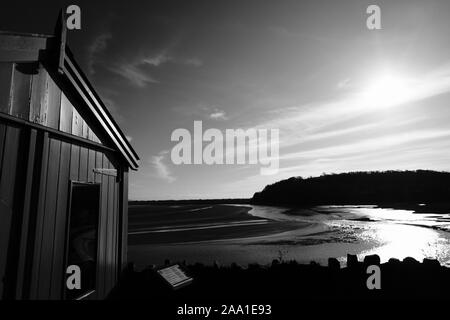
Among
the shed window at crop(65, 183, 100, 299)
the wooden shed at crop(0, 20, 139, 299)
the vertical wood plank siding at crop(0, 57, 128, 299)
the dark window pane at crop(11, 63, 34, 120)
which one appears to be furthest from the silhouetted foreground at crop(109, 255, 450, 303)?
the dark window pane at crop(11, 63, 34, 120)

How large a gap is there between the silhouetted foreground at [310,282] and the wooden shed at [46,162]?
6.30 ft

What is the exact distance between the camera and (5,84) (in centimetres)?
406

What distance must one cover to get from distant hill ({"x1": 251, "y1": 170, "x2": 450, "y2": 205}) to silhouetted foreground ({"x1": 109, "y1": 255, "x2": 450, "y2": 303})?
267 feet

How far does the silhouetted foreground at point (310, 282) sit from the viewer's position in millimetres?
6336

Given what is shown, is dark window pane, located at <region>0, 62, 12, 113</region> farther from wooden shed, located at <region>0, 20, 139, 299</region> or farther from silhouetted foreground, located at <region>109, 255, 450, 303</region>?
silhouetted foreground, located at <region>109, 255, 450, 303</region>

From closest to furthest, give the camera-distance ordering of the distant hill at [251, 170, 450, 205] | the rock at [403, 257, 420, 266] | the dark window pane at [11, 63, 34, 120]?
the dark window pane at [11, 63, 34, 120], the rock at [403, 257, 420, 266], the distant hill at [251, 170, 450, 205]

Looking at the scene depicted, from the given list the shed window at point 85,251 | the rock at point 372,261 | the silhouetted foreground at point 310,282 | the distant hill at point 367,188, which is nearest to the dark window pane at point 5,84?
the shed window at point 85,251

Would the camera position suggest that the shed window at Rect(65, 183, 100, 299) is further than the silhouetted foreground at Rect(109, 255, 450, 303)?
No

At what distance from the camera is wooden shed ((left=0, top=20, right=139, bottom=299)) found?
159 inches

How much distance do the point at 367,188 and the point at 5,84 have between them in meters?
111

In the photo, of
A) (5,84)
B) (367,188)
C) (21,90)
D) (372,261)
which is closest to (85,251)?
(21,90)

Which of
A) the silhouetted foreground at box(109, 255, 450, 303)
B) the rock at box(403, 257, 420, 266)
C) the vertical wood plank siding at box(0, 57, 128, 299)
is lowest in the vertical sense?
the silhouetted foreground at box(109, 255, 450, 303)
